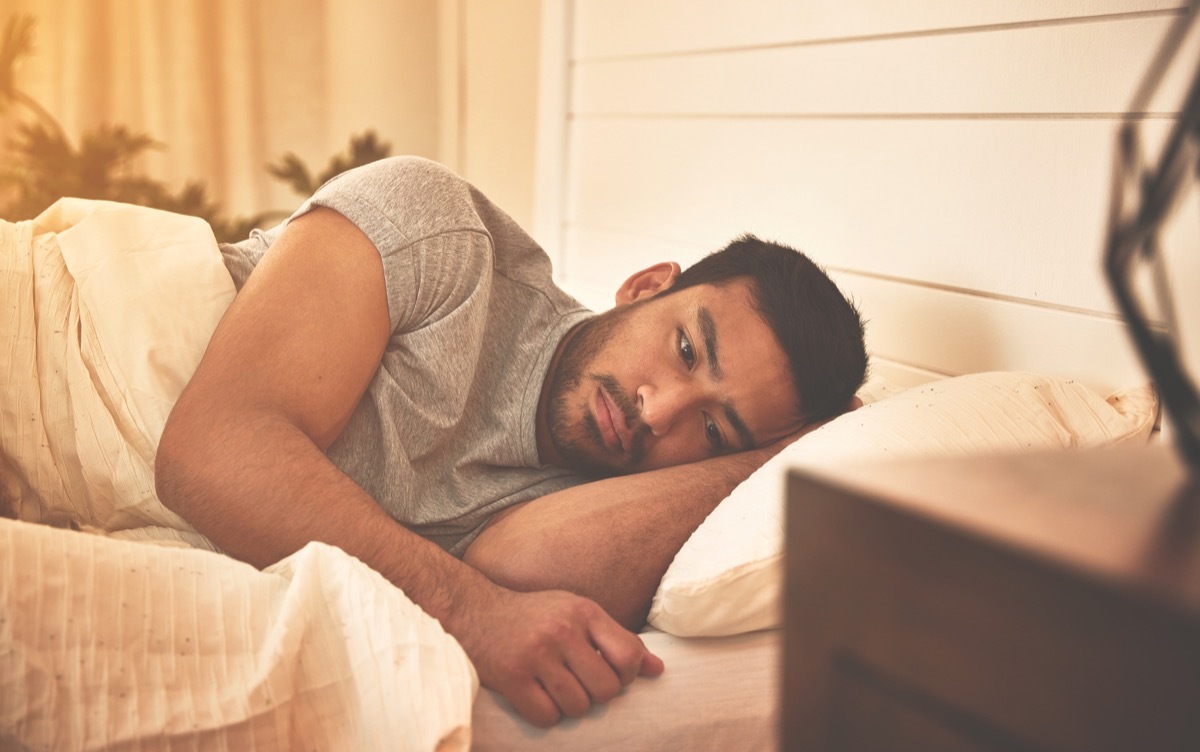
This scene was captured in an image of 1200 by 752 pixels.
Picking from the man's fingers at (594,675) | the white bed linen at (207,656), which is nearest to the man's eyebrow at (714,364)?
the man's fingers at (594,675)

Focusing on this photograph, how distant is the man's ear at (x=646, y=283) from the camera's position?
1543mm

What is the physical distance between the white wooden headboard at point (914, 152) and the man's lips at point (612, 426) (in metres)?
0.55

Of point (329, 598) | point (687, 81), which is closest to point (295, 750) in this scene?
point (329, 598)

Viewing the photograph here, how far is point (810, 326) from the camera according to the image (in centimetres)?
129

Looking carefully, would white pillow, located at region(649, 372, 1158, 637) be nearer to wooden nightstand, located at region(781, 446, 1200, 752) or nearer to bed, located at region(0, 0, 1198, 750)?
bed, located at region(0, 0, 1198, 750)

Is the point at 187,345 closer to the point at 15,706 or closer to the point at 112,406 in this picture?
the point at 112,406

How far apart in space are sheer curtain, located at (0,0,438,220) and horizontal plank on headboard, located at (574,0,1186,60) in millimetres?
1342

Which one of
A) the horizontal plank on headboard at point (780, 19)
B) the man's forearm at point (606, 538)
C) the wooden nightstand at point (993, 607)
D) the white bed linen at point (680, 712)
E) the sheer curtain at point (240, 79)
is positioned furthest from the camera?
the sheer curtain at point (240, 79)

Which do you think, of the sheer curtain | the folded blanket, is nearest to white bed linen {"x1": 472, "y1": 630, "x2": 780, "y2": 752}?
the folded blanket

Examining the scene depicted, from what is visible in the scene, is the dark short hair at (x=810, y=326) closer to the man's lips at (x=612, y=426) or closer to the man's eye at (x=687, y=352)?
the man's eye at (x=687, y=352)

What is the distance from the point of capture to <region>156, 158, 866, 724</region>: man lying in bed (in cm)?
97

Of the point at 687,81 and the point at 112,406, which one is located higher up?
the point at 687,81

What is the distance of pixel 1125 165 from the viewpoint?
380 millimetres

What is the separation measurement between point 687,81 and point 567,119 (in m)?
0.59
